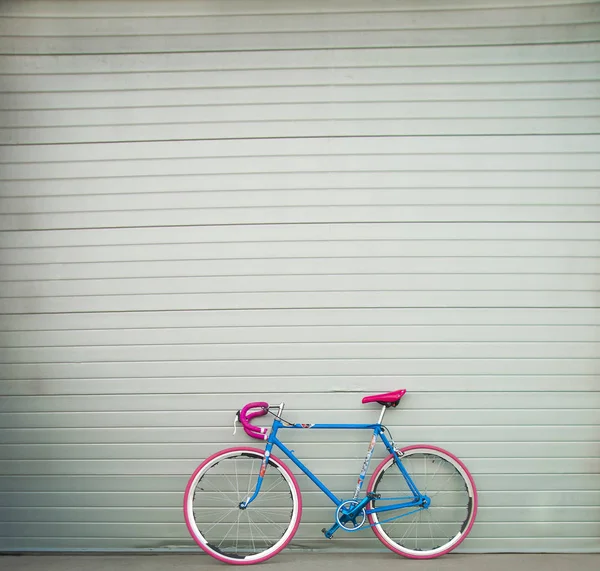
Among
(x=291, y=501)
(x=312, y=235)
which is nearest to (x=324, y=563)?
(x=291, y=501)

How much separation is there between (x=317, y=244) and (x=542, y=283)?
1.57 m

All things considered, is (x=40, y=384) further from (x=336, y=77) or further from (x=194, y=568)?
(x=336, y=77)

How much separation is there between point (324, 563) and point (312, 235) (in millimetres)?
2182

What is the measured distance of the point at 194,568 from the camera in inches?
154

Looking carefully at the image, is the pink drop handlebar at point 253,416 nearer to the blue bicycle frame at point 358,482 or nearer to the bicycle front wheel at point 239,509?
the blue bicycle frame at point 358,482

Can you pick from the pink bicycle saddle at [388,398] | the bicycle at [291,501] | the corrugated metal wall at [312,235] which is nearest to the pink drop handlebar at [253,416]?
the bicycle at [291,501]

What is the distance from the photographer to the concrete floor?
3912 millimetres

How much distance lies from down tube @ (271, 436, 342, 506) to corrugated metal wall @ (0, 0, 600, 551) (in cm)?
17

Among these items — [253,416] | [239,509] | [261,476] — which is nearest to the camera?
[261,476]

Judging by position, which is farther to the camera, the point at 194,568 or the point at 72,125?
the point at 72,125

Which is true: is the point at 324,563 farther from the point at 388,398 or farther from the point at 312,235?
the point at 312,235

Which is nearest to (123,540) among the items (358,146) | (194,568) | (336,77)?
(194,568)

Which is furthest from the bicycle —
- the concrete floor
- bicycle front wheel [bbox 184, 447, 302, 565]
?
the concrete floor

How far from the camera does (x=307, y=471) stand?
13.3ft
